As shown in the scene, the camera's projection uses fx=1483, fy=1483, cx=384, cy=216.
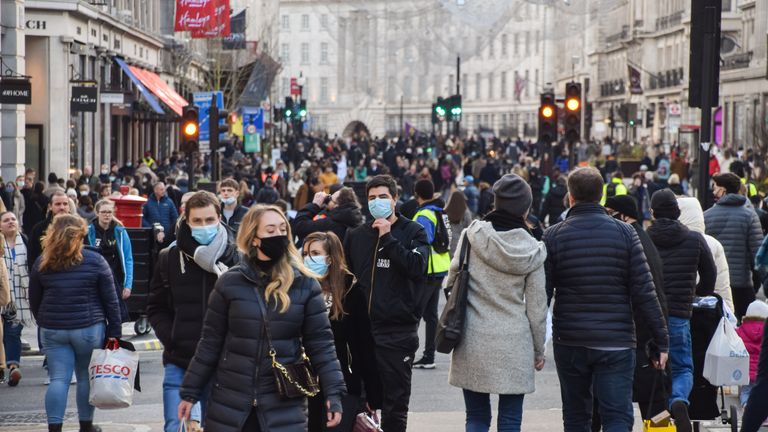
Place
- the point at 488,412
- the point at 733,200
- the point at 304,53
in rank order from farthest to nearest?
the point at 304,53 < the point at 733,200 < the point at 488,412

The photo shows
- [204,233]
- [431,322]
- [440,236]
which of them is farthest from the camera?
[431,322]

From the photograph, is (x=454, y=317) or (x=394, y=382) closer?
(x=454, y=317)

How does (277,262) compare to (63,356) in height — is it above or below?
above

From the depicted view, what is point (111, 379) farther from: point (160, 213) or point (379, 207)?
point (160, 213)

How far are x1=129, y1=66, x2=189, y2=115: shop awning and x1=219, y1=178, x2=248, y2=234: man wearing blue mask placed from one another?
27339 mm

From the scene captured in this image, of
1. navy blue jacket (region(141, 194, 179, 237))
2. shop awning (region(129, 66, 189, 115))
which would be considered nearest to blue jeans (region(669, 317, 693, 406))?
navy blue jacket (region(141, 194, 179, 237))

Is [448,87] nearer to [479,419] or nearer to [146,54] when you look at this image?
[146,54]

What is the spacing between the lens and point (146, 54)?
47.7 meters

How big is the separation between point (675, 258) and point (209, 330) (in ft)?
13.7

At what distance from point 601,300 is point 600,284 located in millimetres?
86

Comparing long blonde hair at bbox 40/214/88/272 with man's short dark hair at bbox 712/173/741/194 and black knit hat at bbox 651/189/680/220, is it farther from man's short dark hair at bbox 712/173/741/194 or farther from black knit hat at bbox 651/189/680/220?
man's short dark hair at bbox 712/173/741/194

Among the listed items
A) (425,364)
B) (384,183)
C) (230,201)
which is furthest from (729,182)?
(384,183)

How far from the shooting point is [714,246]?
10.6m

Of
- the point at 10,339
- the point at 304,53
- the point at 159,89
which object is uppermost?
the point at 304,53
